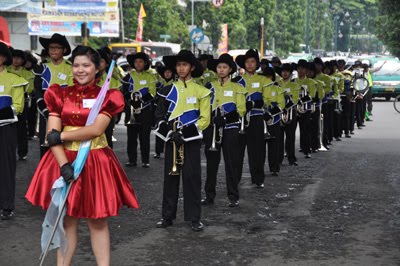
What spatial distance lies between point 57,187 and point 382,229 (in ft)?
14.9

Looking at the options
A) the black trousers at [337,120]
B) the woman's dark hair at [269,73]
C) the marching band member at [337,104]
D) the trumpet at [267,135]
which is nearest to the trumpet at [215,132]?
the trumpet at [267,135]

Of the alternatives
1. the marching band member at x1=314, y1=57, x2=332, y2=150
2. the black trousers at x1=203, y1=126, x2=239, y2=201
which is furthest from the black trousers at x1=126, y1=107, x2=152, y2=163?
the black trousers at x1=203, y1=126, x2=239, y2=201

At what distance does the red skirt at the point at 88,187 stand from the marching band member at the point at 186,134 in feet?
9.83

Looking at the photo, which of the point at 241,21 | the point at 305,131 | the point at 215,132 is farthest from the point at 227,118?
the point at 241,21

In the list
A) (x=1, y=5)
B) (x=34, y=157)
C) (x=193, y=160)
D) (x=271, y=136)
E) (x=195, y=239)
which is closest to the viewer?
(x=195, y=239)

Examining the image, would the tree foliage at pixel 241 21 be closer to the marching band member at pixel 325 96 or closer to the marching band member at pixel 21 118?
the marching band member at pixel 325 96

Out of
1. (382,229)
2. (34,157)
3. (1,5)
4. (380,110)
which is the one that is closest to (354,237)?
(382,229)

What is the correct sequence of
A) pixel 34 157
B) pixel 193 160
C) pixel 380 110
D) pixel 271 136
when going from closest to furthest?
1. pixel 193 160
2. pixel 271 136
3. pixel 34 157
4. pixel 380 110

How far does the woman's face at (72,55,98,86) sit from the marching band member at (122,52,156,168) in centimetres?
858

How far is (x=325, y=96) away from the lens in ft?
63.0

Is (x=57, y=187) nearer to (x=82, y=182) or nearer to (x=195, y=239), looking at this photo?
(x=82, y=182)

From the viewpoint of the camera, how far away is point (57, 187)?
6.34 meters

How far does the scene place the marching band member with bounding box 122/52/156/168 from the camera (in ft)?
49.7

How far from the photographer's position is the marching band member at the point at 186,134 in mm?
9531
